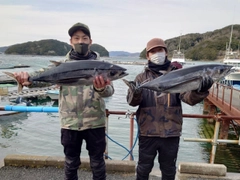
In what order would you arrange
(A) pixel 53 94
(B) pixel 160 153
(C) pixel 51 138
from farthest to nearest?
1. (A) pixel 53 94
2. (C) pixel 51 138
3. (B) pixel 160 153

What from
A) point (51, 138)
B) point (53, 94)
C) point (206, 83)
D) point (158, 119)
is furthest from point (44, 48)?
point (206, 83)

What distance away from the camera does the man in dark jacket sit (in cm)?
324

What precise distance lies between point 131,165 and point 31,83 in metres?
2.46

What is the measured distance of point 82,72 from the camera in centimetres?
274

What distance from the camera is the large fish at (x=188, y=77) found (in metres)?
2.82

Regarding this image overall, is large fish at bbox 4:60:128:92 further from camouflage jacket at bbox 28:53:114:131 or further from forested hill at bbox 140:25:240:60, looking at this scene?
forested hill at bbox 140:25:240:60

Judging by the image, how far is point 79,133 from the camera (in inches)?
131

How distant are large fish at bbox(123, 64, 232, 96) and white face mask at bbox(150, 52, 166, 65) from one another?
467mm

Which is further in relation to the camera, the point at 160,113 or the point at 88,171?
the point at 88,171

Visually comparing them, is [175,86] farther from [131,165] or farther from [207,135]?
[207,135]

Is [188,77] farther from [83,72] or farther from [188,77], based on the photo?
[83,72]

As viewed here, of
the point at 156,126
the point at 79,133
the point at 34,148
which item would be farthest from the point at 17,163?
the point at 34,148

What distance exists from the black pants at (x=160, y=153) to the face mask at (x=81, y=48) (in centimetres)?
139

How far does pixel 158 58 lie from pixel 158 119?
82cm
